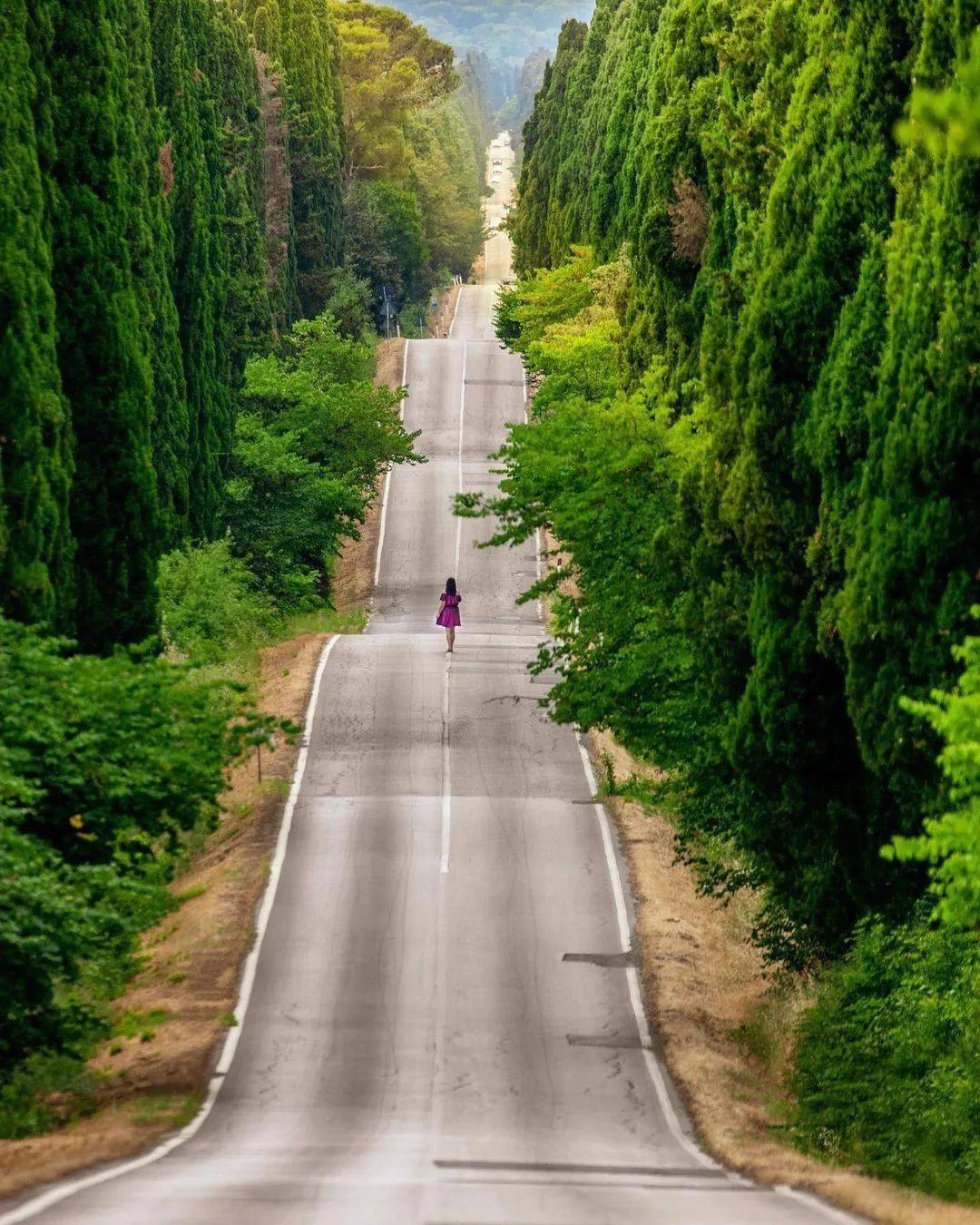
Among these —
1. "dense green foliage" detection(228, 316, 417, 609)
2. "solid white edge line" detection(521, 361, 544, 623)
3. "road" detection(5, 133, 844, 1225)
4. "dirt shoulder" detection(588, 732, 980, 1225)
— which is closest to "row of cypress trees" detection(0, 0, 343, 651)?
"dense green foliage" detection(228, 316, 417, 609)

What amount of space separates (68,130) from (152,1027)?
13695 millimetres

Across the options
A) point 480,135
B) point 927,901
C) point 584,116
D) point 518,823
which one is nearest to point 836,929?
point 927,901

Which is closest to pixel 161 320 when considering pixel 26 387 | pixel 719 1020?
pixel 26 387

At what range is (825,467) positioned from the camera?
1825cm

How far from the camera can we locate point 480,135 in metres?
188

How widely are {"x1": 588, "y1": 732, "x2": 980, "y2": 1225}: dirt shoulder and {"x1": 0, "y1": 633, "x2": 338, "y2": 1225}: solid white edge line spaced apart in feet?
15.5

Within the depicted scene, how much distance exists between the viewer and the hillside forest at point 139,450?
16.5 metres

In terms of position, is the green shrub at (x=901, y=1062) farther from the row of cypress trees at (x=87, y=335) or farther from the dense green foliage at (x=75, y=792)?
the row of cypress trees at (x=87, y=335)

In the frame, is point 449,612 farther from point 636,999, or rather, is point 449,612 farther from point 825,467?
point 825,467

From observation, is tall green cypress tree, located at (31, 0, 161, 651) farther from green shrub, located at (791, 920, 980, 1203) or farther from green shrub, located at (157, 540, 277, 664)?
green shrub, located at (791, 920, 980, 1203)

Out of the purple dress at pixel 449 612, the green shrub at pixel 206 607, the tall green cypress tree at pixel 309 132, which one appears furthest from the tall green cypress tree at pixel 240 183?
the purple dress at pixel 449 612

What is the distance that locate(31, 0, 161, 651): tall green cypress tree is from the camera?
27.0 m

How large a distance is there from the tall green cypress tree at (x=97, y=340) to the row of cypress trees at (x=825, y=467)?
25.4 feet

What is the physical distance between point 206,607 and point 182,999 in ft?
60.1
